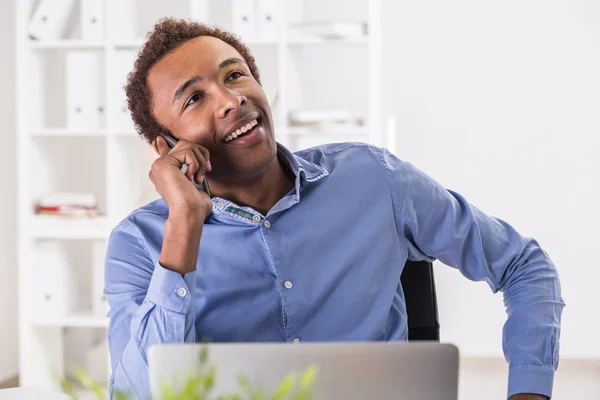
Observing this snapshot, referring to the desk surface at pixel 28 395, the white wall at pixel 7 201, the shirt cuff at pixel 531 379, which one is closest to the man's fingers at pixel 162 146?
the desk surface at pixel 28 395

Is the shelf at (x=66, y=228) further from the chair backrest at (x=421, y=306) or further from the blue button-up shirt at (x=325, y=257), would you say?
the chair backrest at (x=421, y=306)

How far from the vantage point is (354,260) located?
5.31 ft

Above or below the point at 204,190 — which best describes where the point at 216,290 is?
below

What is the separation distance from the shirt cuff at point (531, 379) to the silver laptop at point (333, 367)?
510mm

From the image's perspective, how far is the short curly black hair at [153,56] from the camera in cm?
169

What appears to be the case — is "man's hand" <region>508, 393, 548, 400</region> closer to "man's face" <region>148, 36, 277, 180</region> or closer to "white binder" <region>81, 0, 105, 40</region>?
"man's face" <region>148, 36, 277, 180</region>

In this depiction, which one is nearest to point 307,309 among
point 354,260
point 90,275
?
point 354,260

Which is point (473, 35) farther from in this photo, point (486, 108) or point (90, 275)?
point (90, 275)

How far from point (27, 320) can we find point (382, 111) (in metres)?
2.08

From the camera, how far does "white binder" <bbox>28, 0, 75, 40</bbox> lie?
11.8 ft

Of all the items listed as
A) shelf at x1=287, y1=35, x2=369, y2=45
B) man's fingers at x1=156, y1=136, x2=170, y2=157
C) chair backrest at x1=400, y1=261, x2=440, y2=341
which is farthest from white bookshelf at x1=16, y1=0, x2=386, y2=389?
chair backrest at x1=400, y1=261, x2=440, y2=341

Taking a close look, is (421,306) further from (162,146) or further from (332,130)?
(332,130)

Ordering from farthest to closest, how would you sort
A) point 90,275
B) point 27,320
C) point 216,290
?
point 90,275 → point 27,320 → point 216,290

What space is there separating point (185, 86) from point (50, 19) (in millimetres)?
2248
